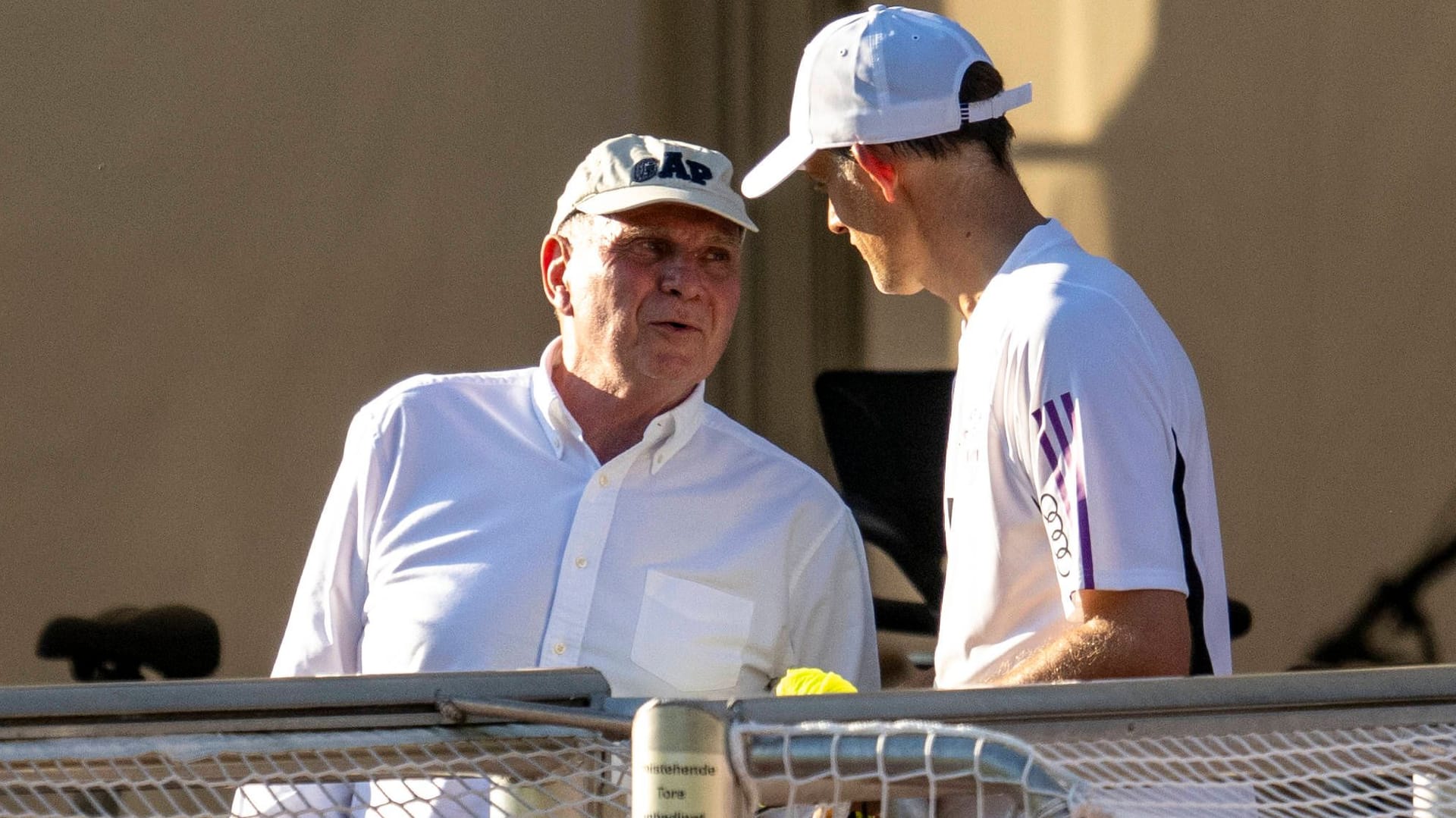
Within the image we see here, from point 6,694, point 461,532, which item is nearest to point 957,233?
point 461,532

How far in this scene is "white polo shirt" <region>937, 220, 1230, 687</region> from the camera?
1.74m

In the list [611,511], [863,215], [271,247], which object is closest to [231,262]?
[271,247]

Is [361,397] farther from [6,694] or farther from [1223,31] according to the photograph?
[6,694]

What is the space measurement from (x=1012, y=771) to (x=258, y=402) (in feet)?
8.83

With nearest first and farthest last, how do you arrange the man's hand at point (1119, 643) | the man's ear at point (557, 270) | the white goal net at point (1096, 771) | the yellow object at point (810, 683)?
the white goal net at point (1096, 771) → the man's hand at point (1119, 643) → the yellow object at point (810, 683) → the man's ear at point (557, 270)

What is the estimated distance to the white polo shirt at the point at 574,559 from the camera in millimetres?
2285

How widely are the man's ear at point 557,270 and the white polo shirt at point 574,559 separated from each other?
19 centimetres

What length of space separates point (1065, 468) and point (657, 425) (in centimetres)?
81

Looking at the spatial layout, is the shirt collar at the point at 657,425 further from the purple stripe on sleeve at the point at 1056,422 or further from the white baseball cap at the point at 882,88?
the purple stripe on sleeve at the point at 1056,422

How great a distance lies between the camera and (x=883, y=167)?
2.09 metres

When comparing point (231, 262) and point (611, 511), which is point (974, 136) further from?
point (231, 262)

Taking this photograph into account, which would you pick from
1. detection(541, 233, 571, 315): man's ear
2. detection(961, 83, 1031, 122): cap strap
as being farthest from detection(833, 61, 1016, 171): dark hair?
detection(541, 233, 571, 315): man's ear

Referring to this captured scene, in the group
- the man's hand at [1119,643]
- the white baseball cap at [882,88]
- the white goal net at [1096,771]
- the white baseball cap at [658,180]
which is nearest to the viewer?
the white goal net at [1096,771]

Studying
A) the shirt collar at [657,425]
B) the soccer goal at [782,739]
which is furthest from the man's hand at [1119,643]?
the shirt collar at [657,425]
